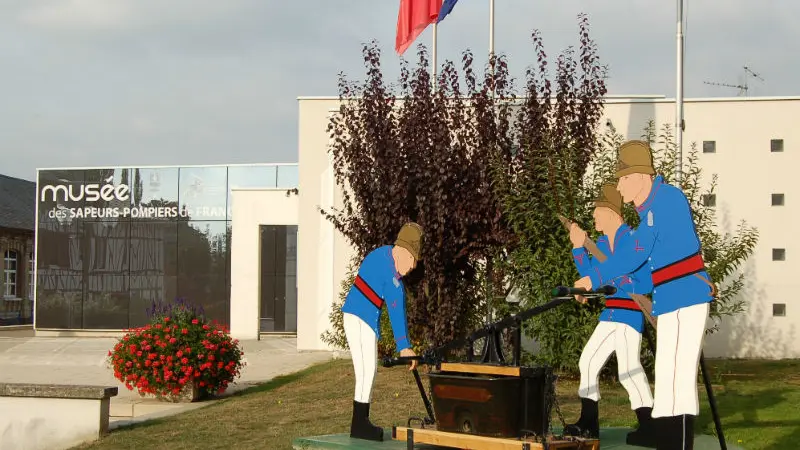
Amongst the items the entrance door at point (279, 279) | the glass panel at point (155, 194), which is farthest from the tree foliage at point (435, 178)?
the glass panel at point (155, 194)

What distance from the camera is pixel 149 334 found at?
15.4 metres

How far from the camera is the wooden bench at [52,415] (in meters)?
11.2

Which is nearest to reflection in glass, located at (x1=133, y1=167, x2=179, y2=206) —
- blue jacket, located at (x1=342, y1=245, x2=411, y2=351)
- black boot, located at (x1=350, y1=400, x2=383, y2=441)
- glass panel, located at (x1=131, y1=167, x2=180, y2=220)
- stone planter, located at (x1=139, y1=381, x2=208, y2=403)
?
glass panel, located at (x1=131, y1=167, x2=180, y2=220)

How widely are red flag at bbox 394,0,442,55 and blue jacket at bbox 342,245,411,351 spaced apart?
11.2 m

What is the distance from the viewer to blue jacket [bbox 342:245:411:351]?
832 cm

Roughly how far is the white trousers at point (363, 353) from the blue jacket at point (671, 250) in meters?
2.74

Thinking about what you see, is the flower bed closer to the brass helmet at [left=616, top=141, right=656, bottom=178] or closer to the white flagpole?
the white flagpole

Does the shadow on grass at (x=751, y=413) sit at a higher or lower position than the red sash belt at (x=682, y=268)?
lower

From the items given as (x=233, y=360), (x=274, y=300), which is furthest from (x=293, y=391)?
(x=274, y=300)

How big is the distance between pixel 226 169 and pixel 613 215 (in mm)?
29003

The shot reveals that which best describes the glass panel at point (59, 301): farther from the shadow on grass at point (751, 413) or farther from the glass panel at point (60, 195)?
the shadow on grass at point (751, 413)

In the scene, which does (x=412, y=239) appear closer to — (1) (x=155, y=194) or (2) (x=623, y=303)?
(2) (x=623, y=303)

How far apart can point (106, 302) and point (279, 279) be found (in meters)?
6.84

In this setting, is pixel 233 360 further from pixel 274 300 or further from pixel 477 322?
pixel 274 300
